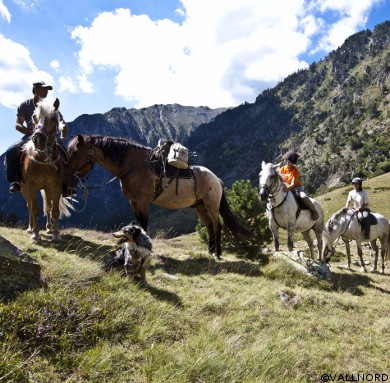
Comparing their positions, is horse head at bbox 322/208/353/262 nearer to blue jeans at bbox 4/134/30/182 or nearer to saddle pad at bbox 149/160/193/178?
saddle pad at bbox 149/160/193/178

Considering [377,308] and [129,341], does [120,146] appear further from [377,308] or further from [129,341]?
[377,308]

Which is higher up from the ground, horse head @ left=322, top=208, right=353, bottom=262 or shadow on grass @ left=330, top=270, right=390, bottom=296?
horse head @ left=322, top=208, right=353, bottom=262

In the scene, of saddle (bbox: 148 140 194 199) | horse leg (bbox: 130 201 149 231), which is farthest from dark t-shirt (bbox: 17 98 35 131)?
horse leg (bbox: 130 201 149 231)

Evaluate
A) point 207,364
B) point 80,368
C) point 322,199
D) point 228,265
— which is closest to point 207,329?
point 207,364

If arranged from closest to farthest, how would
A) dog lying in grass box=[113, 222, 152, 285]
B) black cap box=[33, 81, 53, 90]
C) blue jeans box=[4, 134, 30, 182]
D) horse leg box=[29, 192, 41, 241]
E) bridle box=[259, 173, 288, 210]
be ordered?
1. dog lying in grass box=[113, 222, 152, 285]
2. horse leg box=[29, 192, 41, 241]
3. blue jeans box=[4, 134, 30, 182]
4. black cap box=[33, 81, 53, 90]
5. bridle box=[259, 173, 288, 210]

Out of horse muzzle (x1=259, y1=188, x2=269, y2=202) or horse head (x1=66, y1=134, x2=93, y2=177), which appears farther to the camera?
horse muzzle (x1=259, y1=188, x2=269, y2=202)

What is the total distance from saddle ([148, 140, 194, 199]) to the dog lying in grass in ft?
9.95

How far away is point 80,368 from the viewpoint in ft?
11.1

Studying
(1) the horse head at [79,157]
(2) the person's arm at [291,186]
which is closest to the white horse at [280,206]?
(2) the person's arm at [291,186]

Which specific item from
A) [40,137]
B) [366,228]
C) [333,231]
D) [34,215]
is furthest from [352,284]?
[40,137]

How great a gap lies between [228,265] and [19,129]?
23.5 ft

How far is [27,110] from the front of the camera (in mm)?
9117

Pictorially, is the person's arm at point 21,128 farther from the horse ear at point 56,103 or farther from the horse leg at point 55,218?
the horse leg at point 55,218

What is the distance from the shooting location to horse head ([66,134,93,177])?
8.67 metres
